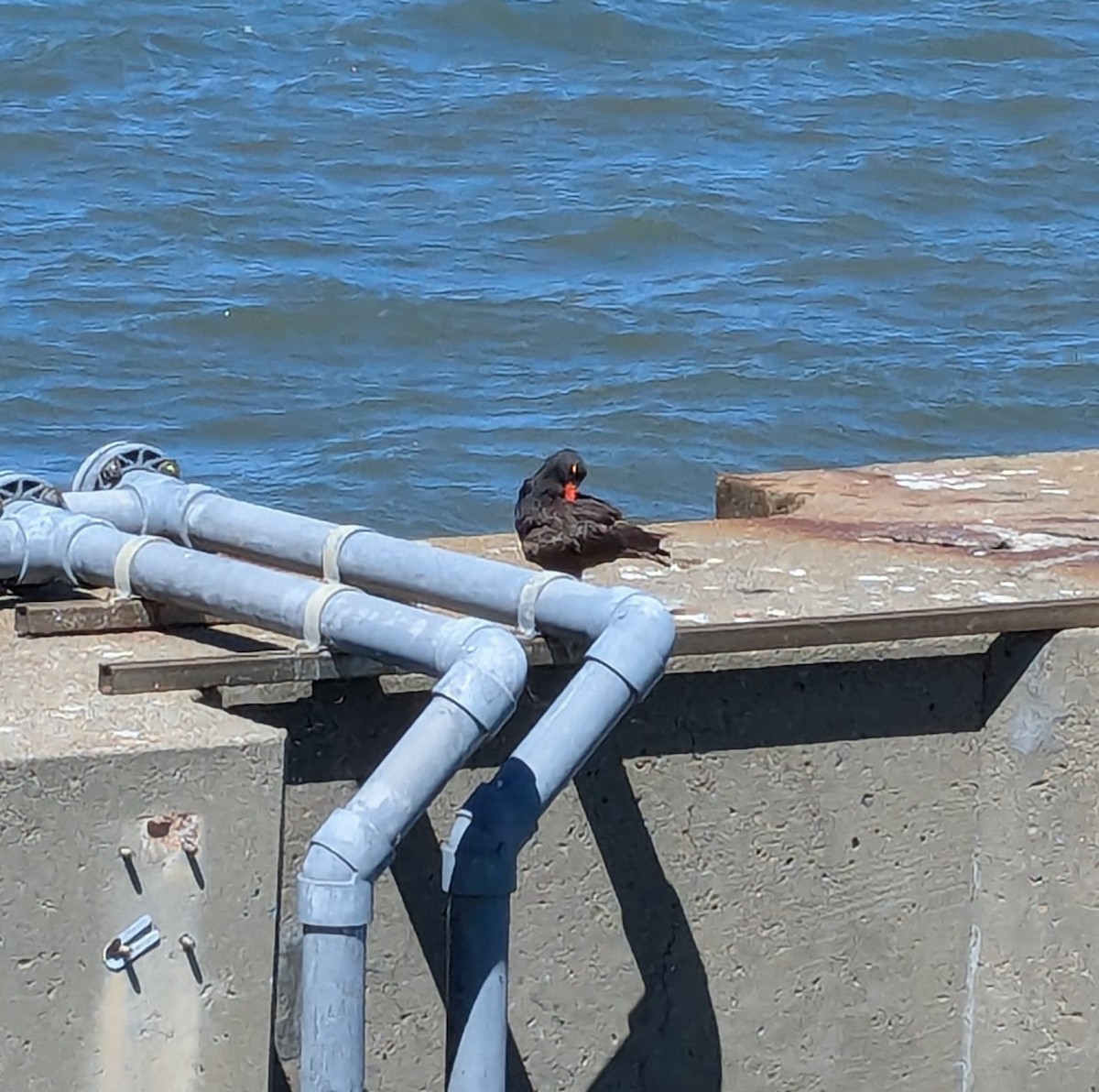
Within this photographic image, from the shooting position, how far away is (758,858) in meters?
3.08

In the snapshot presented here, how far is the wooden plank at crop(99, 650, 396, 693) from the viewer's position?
2.60 m

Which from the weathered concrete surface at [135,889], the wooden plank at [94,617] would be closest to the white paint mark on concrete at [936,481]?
the wooden plank at [94,617]

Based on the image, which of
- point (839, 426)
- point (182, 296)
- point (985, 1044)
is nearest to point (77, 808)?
point (985, 1044)

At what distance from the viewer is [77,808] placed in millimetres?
2414

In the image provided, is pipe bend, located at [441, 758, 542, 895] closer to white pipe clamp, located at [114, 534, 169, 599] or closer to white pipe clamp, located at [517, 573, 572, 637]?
white pipe clamp, located at [517, 573, 572, 637]

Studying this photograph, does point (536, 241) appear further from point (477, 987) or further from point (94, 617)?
point (477, 987)

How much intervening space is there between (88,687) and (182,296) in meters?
8.69

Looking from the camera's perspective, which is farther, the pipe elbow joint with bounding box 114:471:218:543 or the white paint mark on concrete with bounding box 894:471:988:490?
the white paint mark on concrete with bounding box 894:471:988:490

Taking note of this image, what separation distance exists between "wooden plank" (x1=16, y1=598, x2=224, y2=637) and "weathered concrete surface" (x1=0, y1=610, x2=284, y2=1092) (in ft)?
0.96

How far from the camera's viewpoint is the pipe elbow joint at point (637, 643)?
2.52 metres

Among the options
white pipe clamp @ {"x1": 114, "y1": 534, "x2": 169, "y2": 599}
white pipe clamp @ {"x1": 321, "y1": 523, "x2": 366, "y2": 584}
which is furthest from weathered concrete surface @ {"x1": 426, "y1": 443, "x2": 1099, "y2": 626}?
white pipe clamp @ {"x1": 114, "y1": 534, "x2": 169, "y2": 599}

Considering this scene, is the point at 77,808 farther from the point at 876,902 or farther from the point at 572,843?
the point at 876,902

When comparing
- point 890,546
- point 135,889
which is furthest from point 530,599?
point 890,546

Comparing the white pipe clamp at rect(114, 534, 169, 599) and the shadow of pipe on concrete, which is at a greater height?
the white pipe clamp at rect(114, 534, 169, 599)
